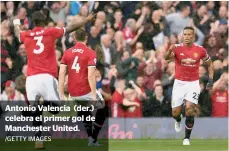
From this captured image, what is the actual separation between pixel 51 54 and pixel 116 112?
17.3 feet

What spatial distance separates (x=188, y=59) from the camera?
17406 mm

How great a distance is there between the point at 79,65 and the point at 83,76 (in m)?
0.29

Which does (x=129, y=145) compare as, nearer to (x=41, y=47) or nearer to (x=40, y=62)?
(x=40, y=62)

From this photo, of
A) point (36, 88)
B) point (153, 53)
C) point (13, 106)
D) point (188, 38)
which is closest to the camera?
point (36, 88)

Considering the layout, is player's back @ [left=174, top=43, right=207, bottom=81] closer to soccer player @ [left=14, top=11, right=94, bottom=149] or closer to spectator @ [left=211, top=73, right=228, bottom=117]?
soccer player @ [left=14, top=11, right=94, bottom=149]

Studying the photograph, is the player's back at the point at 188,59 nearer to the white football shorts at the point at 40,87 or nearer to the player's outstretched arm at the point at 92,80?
the player's outstretched arm at the point at 92,80

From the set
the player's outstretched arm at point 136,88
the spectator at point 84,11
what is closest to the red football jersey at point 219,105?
the player's outstretched arm at point 136,88

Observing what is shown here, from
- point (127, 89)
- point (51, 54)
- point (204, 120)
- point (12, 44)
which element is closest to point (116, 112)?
point (127, 89)

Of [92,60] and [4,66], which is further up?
[92,60]

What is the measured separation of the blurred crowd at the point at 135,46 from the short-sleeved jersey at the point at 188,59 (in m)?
2.88

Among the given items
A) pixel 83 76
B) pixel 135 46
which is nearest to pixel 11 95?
pixel 135 46

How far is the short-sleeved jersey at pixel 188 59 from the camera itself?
17406 mm

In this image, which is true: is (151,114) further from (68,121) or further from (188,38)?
(188,38)

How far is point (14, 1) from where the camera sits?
75.2 feet
